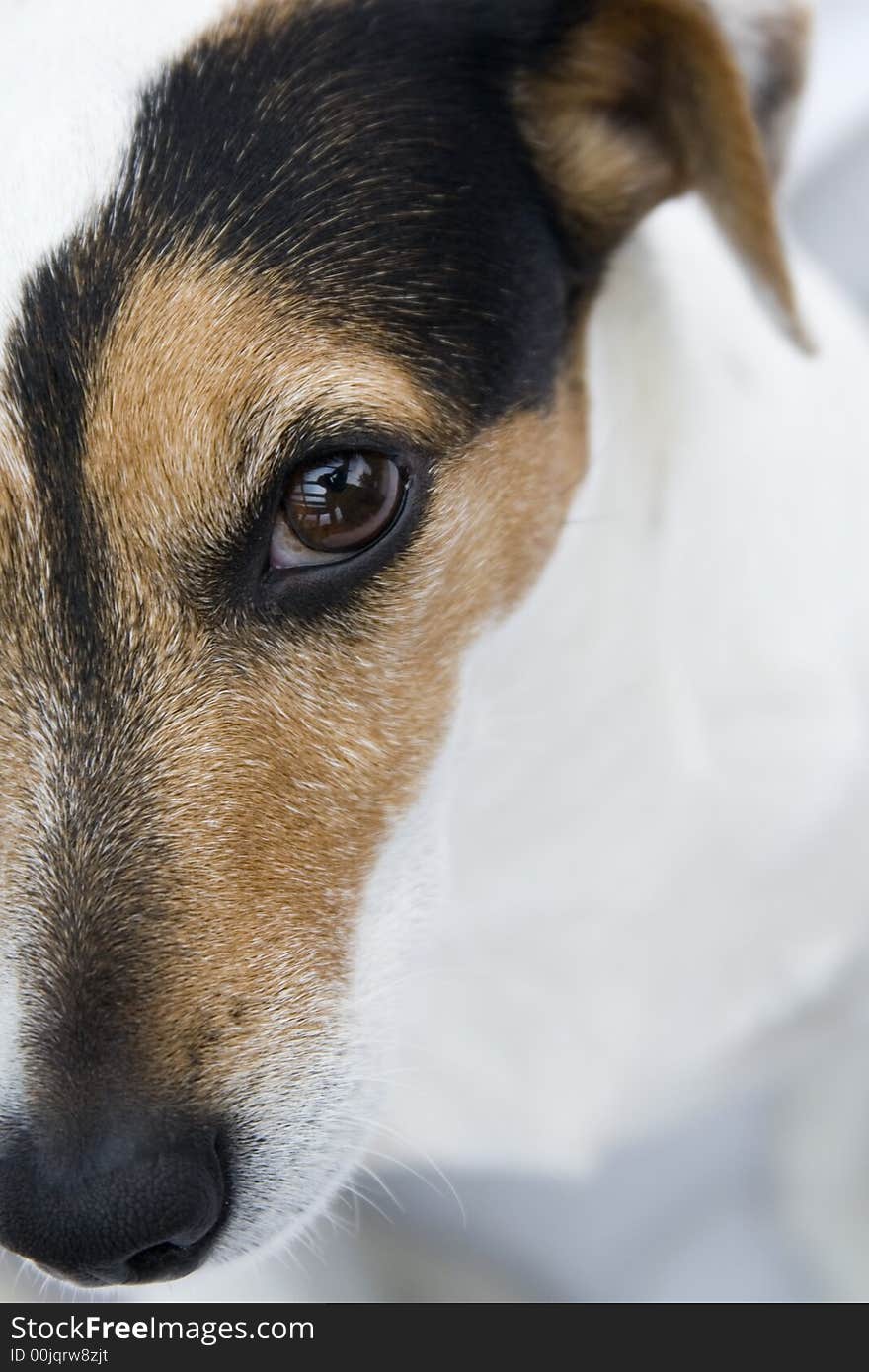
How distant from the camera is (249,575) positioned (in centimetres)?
121

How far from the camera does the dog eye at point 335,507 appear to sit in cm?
119

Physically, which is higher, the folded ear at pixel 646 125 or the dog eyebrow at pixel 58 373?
the folded ear at pixel 646 125

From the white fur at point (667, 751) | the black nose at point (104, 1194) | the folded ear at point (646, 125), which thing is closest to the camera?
the black nose at point (104, 1194)

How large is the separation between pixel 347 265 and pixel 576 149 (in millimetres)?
348

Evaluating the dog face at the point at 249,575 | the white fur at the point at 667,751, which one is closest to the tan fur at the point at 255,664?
the dog face at the point at 249,575

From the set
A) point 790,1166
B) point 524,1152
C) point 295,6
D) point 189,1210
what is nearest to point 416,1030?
point 524,1152

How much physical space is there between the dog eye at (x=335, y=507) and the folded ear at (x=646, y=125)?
1.33 ft

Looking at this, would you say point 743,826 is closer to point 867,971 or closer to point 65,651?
point 867,971

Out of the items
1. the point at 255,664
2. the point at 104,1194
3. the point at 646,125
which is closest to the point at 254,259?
the point at 255,664

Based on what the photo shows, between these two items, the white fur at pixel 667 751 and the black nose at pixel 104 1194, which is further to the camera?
the white fur at pixel 667 751

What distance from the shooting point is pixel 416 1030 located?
5.82 ft

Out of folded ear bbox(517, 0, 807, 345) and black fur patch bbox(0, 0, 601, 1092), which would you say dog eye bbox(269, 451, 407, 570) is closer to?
black fur patch bbox(0, 0, 601, 1092)

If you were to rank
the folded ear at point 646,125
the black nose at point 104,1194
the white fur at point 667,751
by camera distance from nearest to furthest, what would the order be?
the black nose at point 104,1194 → the folded ear at point 646,125 → the white fur at point 667,751

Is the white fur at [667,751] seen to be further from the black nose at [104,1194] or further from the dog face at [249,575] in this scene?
the black nose at [104,1194]
